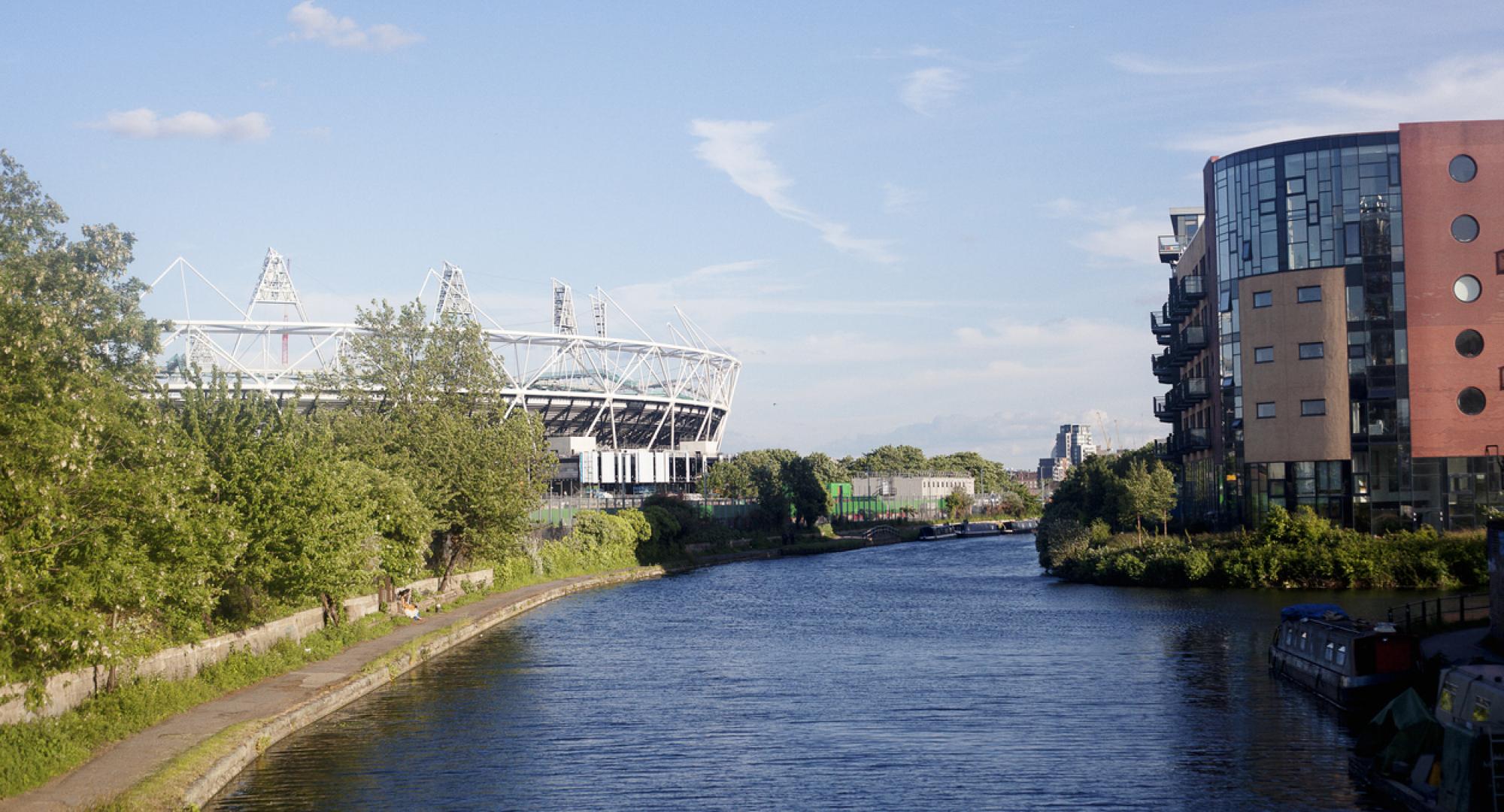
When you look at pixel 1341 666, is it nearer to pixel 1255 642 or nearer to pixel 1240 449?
pixel 1255 642

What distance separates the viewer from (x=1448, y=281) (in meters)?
63.5

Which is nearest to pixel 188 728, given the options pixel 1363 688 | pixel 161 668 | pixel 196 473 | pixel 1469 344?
pixel 161 668

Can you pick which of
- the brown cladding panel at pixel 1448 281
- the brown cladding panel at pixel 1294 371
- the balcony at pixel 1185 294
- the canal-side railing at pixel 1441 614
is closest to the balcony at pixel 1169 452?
the balcony at pixel 1185 294

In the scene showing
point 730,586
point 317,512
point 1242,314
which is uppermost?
point 1242,314

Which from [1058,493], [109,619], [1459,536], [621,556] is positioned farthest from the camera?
[1058,493]

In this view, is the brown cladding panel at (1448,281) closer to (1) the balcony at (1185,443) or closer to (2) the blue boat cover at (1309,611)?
(1) the balcony at (1185,443)

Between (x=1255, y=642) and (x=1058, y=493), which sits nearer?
(x=1255, y=642)

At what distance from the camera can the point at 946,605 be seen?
5962 centimetres

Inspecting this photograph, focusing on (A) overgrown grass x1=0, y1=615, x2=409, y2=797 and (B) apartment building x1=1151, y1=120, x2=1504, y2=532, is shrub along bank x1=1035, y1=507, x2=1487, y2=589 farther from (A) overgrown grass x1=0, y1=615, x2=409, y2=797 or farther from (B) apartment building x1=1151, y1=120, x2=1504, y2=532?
(A) overgrown grass x1=0, y1=615, x2=409, y2=797

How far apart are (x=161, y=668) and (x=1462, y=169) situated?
61.8m

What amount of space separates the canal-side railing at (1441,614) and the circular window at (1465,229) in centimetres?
2226

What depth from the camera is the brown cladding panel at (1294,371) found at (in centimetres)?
6462

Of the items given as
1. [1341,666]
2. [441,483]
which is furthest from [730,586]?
[1341,666]

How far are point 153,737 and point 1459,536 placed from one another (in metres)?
55.2
